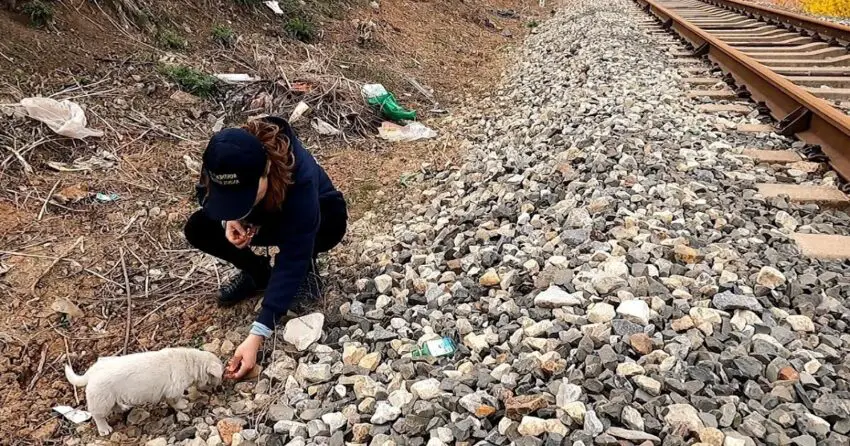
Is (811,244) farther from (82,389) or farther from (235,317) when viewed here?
(82,389)

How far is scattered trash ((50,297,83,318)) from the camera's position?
3066mm

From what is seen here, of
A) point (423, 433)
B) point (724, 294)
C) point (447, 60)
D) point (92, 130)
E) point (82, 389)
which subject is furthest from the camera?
point (447, 60)

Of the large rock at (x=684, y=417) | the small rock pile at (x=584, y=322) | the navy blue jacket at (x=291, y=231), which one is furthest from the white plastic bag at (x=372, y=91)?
the large rock at (x=684, y=417)

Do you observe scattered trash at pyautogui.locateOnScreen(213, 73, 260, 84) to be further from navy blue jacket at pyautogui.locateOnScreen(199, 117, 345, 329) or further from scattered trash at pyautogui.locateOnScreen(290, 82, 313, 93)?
navy blue jacket at pyautogui.locateOnScreen(199, 117, 345, 329)

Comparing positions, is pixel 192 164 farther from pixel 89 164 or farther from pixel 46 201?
pixel 46 201

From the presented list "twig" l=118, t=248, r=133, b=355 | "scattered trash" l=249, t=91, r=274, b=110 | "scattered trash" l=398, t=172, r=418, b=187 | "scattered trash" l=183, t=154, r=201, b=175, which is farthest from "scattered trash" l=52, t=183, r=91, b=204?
"scattered trash" l=398, t=172, r=418, b=187

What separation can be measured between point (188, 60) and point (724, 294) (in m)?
5.27

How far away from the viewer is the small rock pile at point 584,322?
6.41 ft

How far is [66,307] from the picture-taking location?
309 centimetres

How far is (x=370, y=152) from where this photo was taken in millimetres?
5398

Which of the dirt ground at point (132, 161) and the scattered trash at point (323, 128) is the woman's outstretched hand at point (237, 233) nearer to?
the dirt ground at point (132, 161)

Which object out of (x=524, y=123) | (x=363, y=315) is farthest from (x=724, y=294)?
(x=524, y=123)

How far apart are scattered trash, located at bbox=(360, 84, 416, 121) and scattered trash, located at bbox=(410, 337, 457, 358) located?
3.85 meters

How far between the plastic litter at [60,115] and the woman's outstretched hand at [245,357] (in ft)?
9.35
